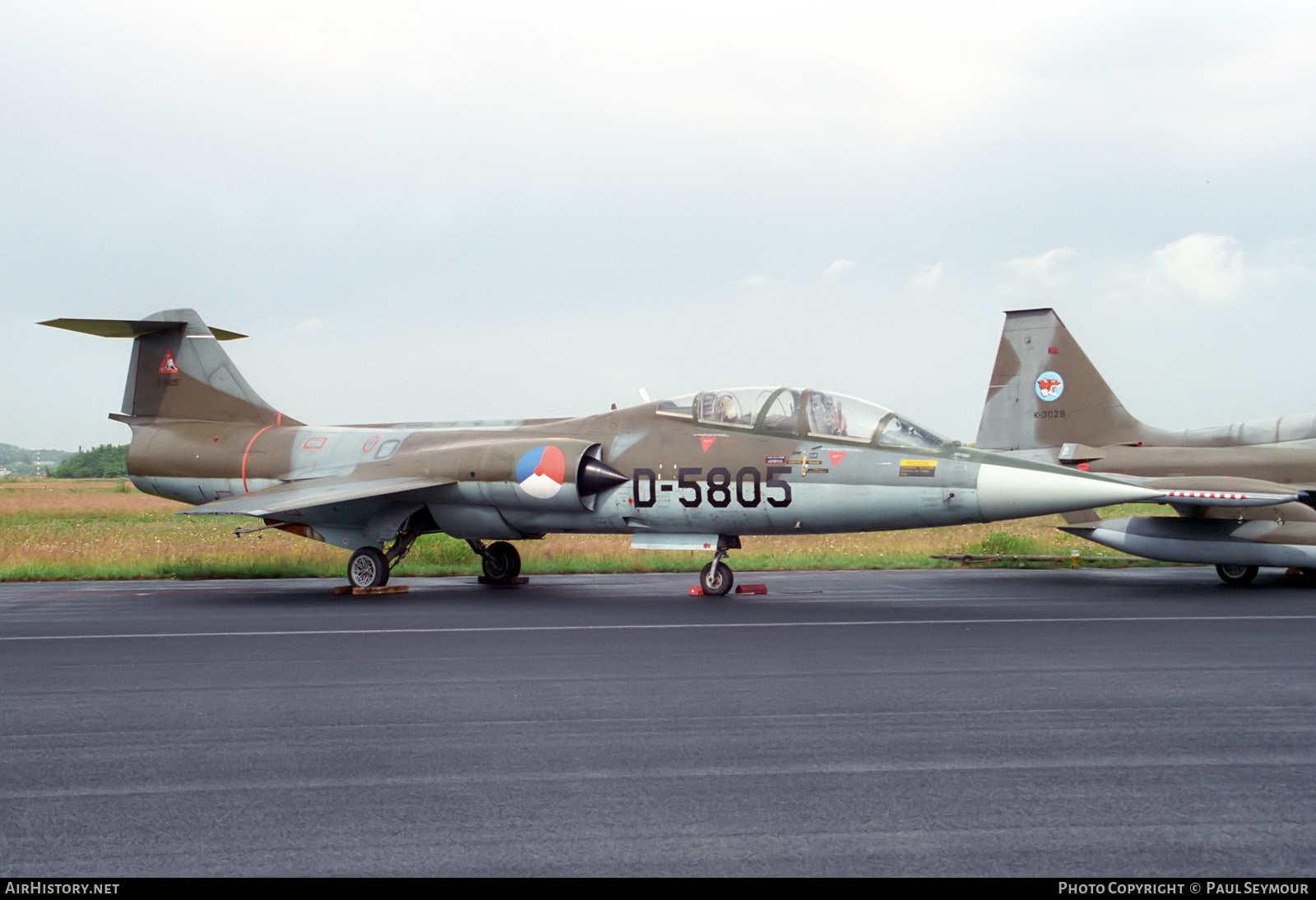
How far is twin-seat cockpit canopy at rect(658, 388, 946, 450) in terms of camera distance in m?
12.8

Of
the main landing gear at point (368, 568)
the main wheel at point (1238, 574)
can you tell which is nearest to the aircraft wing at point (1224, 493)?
the main wheel at point (1238, 574)

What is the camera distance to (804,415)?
1320 centimetres

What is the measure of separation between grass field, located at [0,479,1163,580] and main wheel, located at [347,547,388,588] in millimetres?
4233

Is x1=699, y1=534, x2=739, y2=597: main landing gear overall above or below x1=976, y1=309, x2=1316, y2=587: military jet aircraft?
below

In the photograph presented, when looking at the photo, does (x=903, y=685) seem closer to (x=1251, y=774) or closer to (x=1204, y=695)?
(x=1204, y=695)

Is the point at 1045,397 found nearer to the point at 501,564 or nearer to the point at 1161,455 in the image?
the point at 1161,455

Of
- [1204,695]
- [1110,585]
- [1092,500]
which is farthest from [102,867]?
[1110,585]

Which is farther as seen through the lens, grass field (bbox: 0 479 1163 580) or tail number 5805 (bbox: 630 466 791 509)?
grass field (bbox: 0 479 1163 580)

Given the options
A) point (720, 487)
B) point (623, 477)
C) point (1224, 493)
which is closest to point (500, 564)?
point (623, 477)

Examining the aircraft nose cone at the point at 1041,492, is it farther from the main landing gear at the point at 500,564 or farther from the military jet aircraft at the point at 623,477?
the main landing gear at the point at 500,564

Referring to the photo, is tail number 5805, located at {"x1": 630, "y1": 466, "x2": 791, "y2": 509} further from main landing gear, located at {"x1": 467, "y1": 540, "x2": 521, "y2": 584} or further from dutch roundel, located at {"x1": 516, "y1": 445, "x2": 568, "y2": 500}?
main landing gear, located at {"x1": 467, "y1": 540, "x2": 521, "y2": 584}

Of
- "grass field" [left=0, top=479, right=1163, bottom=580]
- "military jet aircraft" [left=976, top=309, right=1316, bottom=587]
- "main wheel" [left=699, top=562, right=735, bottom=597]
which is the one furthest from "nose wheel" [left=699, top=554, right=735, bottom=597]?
"military jet aircraft" [left=976, top=309, right=1316, bottom=587]

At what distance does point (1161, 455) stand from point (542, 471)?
10.1 metres

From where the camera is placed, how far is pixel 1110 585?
14875 millimetres
